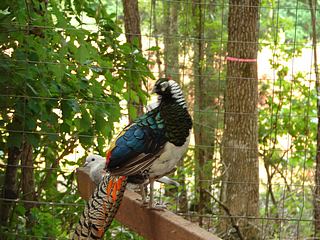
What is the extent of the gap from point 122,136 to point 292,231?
3888 millimetres

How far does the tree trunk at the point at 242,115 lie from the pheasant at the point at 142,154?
2528 millimetres

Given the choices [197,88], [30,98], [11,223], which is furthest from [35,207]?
[197,88]

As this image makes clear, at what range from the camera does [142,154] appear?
120 inches

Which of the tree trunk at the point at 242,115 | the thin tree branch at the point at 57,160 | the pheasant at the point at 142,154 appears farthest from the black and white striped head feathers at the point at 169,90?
the tree trunk at the point at 242,115

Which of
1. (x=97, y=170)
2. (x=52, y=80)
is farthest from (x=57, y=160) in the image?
(x=97, y=170)

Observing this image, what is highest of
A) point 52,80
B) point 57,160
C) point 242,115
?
point 52,80

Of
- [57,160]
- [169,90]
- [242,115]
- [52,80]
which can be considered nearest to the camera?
[169,90]

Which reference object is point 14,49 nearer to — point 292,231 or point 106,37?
point 106,37

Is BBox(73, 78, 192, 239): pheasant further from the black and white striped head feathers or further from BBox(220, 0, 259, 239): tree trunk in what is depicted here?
BBox(220, 0, 259, 239): tree trunk

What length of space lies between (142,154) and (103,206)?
27 centimetres

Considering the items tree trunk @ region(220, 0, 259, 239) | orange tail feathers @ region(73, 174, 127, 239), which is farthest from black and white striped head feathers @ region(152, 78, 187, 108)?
tree trunk @ region(220, 0, 259, 239)

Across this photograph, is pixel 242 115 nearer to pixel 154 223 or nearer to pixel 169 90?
pixel 169 90

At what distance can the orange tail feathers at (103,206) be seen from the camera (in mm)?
2975

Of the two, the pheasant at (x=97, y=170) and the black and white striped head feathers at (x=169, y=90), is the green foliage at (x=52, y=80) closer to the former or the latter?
the pheasant at (x=97, y=170)
